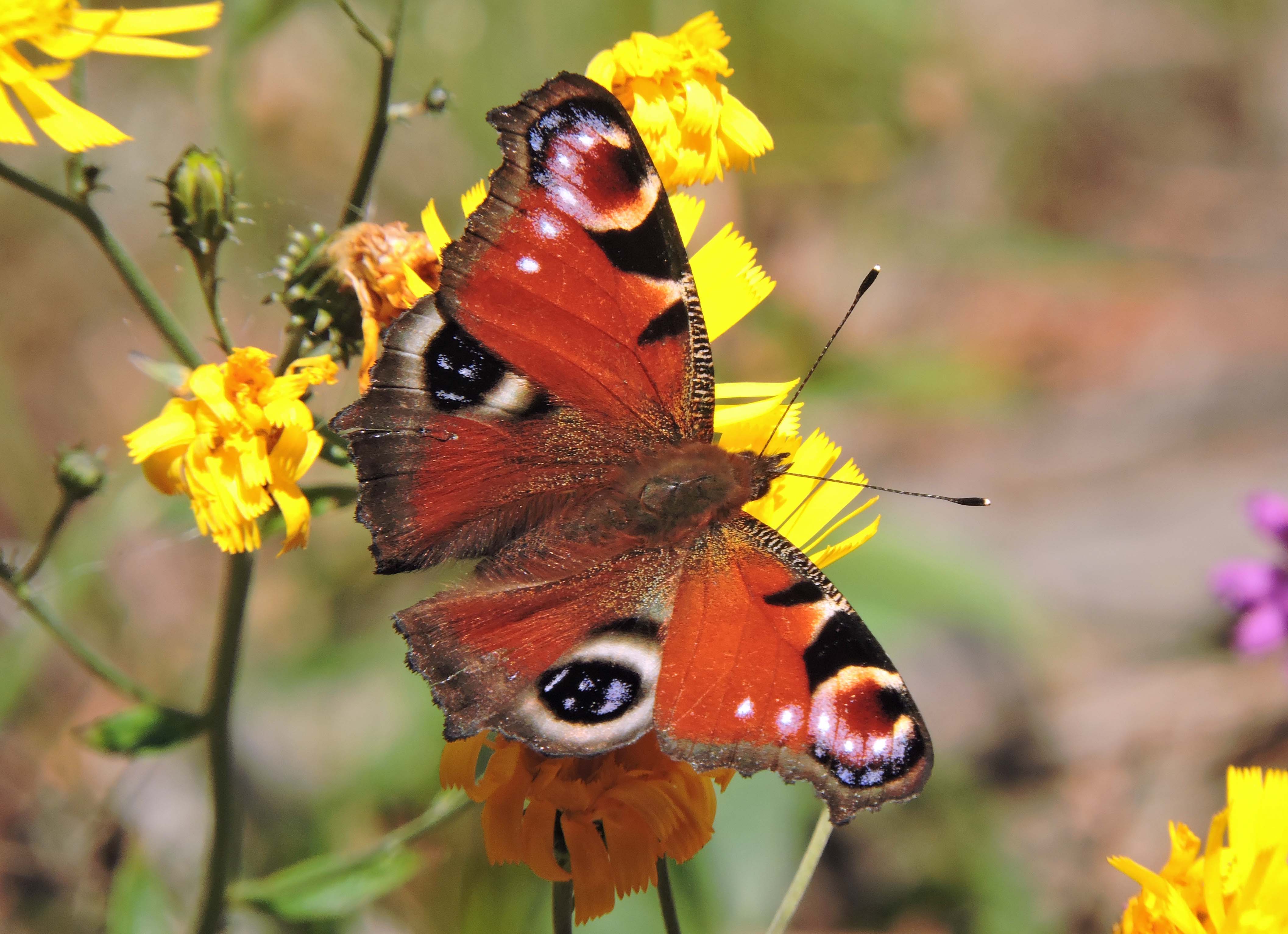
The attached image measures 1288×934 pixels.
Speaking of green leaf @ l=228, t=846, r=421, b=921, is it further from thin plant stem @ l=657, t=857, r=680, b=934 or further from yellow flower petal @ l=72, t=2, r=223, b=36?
yellow flower petal @ l=72, t=2, r=223, b=36

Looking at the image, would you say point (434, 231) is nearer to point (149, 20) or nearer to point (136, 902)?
point (149, 20)

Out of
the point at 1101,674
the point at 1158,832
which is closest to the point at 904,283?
the point at 1101,674

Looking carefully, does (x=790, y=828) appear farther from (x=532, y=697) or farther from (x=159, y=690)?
(x=159, y=690)

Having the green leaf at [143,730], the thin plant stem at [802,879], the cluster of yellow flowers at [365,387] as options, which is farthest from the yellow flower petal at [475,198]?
the thin plant stem at [802,879]

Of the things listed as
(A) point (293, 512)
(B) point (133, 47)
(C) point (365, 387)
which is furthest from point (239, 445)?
(B) point (133, 47)

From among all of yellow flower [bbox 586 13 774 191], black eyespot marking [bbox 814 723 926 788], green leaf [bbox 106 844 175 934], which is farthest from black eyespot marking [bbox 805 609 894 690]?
green leaf [bbox 106 844 175 934]

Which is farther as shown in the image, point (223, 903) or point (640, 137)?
point (223, 903)

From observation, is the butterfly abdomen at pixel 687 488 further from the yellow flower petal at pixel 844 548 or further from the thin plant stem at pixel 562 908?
the thin plant stem at pixel 562 908
